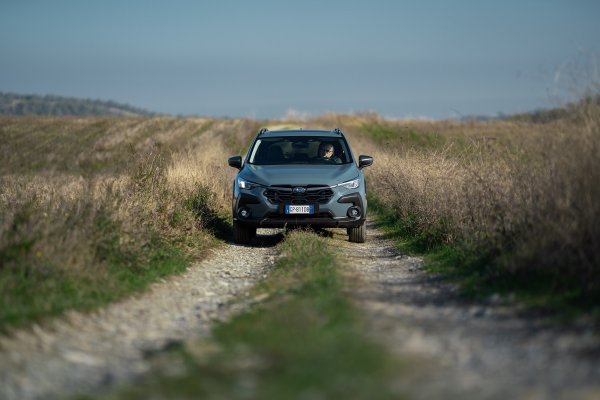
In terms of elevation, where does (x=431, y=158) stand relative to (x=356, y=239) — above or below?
above

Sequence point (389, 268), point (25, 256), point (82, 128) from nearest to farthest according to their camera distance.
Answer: point (25, 256)
point (389, 268)
point (82, 128)

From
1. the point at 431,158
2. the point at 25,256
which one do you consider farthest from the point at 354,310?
the point at 431,158

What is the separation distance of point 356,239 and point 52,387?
9.38 m

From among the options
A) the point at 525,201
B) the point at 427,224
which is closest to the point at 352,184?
the point at 427,224

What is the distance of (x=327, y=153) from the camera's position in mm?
15086

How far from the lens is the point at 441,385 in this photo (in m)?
5.20

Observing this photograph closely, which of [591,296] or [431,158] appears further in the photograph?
[431,158]

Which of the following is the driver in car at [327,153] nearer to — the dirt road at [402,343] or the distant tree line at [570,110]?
the dirt road at [402,343]

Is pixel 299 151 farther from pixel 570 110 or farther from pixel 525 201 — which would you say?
pixel 570 110

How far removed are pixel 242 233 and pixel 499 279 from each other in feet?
19.7

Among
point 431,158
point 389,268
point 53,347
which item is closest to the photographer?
point 53,347

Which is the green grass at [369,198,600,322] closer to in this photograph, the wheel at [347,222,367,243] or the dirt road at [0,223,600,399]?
the dirt road at [0,223,600,399]

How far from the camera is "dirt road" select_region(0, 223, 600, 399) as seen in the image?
5.35 metres

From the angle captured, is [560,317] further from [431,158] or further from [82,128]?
[82,128]
